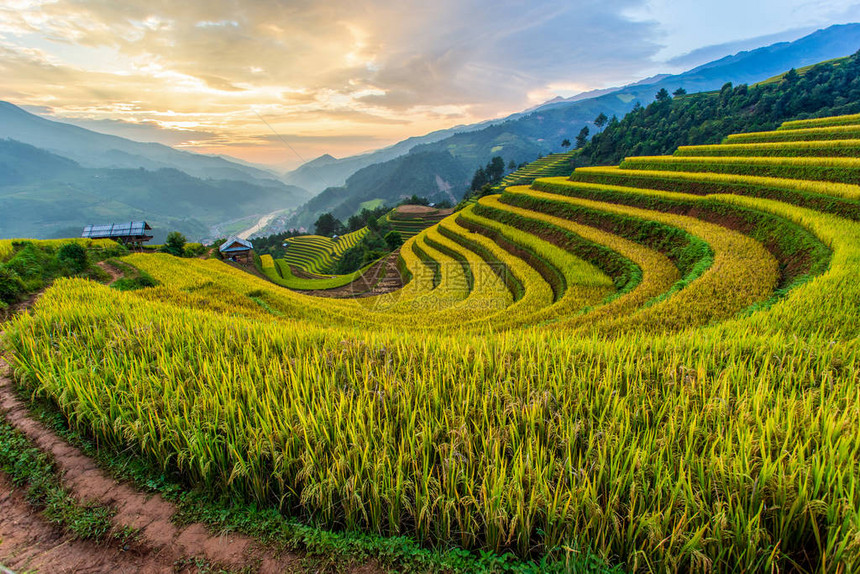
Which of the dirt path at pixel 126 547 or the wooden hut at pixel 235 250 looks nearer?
the dirt path at pixel 126 547

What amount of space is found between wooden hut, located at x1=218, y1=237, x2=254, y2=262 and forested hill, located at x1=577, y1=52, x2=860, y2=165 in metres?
49.9

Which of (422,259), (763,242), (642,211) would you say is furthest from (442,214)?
(763,242)

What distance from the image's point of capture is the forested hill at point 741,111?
3120 centimetres

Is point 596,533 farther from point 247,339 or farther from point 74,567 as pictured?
point 247,339

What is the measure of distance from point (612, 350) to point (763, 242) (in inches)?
355

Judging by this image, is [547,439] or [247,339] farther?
[247,339]

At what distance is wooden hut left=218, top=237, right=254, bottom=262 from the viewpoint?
29534 mm

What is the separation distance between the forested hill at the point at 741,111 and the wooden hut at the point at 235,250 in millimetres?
49910

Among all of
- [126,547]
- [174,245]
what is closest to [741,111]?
[126,547]

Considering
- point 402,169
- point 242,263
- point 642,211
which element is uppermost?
point 402,169

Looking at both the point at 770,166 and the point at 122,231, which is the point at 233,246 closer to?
the point at 122,231

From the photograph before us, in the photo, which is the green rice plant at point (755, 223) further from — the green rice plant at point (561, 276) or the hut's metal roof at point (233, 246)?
the hut's metal roof at point (233, 246)

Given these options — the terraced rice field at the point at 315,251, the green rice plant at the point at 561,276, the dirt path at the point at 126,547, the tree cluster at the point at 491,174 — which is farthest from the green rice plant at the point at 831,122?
the tree cluster at the point at 491,174

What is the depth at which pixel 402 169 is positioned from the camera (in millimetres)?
174500
